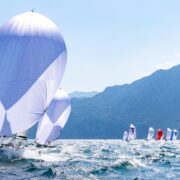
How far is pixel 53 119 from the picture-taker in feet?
172

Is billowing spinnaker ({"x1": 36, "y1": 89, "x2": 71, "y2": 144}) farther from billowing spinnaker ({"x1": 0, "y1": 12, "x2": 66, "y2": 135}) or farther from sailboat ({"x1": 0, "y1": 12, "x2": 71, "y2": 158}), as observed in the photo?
billowing spinnaker ({"x1": 0, "y1": 12, "x2": 66, "y2": 135})

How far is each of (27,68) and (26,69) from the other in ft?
0.34

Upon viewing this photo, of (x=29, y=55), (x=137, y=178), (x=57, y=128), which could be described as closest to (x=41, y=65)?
(x=29, y=55)

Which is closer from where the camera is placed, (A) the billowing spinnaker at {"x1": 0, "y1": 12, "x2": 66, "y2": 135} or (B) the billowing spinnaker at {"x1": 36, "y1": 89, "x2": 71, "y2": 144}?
(A) the billowing spinnaker at {"x1": 0, "y1": 12, "x2": 66, "y2": 135}

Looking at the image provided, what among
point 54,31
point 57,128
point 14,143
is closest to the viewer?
point 54,31

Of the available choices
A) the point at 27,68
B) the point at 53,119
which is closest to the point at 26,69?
the point at 27,68

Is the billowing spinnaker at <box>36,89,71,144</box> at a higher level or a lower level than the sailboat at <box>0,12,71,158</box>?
lower

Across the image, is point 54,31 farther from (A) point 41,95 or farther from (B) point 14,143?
(B) point 14,143

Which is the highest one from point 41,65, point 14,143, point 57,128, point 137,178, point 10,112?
point 41,65

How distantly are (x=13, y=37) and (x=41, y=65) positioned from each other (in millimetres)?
2916

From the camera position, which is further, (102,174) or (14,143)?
(14,143)

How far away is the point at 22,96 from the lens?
93.9ft

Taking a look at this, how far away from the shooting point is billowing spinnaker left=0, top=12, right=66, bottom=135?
2845cm

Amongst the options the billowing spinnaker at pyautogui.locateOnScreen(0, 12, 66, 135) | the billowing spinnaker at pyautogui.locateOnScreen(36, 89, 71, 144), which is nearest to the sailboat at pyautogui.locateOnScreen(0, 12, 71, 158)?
the billowing spinnaker at pyautogui.locateOnScreen(0, 12, 66, 135)
